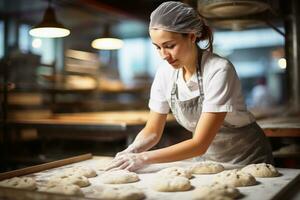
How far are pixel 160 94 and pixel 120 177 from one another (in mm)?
598

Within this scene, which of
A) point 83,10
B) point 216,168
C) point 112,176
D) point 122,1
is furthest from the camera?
point 83,10

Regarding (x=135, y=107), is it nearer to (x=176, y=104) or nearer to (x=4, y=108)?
(x=4, y=108)

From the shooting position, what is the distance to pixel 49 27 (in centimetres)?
369

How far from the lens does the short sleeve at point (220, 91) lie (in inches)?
69.9

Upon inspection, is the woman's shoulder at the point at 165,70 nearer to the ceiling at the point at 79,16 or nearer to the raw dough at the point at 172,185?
the raw dough at the point at 172,185

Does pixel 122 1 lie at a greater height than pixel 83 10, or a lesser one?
lesser

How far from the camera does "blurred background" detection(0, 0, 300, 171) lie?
3361 mm

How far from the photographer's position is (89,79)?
7.45m

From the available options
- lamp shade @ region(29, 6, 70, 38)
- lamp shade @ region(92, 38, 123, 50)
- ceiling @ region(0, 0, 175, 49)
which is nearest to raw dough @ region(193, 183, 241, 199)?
lamp shade @ region(29, 6, 70, 38)

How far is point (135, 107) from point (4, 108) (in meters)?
3.38

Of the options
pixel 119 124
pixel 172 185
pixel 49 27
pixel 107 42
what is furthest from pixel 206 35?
pixel 107 42

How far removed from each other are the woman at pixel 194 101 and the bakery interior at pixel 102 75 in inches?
18.0

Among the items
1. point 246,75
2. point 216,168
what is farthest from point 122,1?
point 246,75

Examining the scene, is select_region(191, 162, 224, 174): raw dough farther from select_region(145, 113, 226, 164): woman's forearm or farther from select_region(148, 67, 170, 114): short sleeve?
select_region(148, 67, 170, 114): short sleeve
